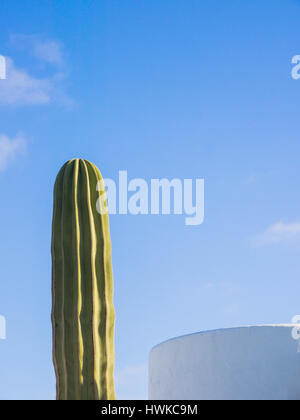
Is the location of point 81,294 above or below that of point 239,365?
above

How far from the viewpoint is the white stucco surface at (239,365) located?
37.4 ft

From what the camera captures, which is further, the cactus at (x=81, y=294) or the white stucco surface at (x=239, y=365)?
the white stucco surface at (x=239, y=365)

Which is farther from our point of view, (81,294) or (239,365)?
(239,365)

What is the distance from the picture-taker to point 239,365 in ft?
38.3

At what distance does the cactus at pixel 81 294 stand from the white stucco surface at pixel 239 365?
6.81 metres

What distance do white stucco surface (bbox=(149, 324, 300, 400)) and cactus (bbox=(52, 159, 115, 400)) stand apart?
6.81 m

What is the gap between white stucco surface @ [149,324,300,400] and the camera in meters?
11.4

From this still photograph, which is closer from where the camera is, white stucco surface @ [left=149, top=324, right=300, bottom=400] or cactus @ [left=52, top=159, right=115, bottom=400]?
cactus @ [left=52, top=159, right=115, bottom=400]

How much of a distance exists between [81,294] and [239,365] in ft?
23.7

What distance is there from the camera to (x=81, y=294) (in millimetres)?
5258
